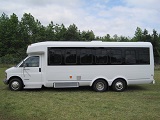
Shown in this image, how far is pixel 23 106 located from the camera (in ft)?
29.7

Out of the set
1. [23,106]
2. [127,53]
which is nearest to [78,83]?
[127,53]

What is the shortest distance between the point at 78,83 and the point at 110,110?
446 centimetres

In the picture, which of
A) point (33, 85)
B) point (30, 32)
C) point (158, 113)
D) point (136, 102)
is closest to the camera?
point (158, 113)

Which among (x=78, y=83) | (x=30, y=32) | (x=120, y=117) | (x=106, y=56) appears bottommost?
(x=120, y=117)

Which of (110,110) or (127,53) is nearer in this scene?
(110,110)

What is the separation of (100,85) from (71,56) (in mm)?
2388

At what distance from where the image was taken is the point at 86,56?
13039 millimetres

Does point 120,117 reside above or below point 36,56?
below

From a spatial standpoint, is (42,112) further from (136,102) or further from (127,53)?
(127,53)

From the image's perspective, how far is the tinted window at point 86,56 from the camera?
1300cm

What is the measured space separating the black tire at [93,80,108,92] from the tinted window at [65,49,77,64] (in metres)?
1.74

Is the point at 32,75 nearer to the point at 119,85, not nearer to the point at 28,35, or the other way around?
the point at 119,85

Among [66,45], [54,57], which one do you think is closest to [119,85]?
[66,45]

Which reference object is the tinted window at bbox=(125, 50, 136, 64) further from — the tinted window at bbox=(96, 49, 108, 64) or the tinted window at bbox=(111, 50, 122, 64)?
the tinted window at bbox=(96, 49, 108, 64)
